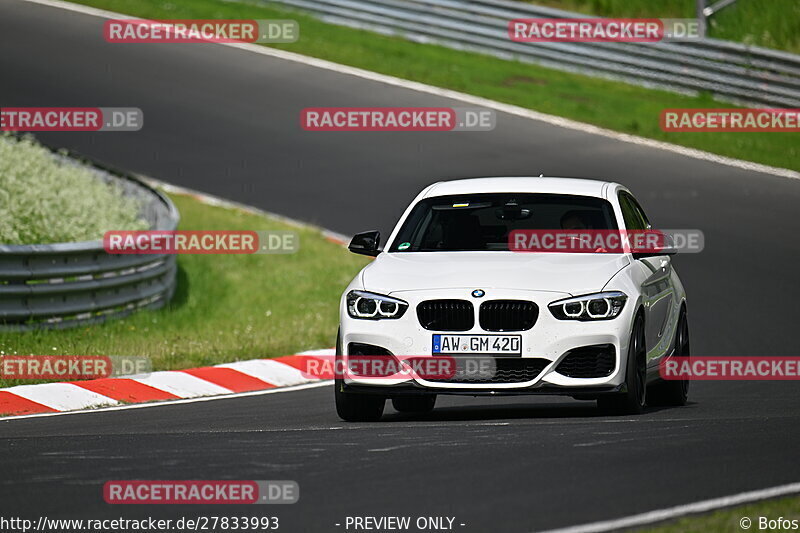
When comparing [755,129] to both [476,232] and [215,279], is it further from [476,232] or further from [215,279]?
[476,232]

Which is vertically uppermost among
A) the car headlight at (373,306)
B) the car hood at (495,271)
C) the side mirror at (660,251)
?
the side mirror at (660,251)

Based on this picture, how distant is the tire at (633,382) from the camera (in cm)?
982

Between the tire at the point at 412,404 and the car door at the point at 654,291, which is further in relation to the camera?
the tire at the point at 412,404

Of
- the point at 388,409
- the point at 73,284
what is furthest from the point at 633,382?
the point at 73,284

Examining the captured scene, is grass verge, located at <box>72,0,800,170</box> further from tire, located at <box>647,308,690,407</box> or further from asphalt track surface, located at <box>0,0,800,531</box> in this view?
tire, located at <box>647,308,690,407</box>

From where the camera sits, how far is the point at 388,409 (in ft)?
39.4

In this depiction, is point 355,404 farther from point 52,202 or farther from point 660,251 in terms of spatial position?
point 52,202

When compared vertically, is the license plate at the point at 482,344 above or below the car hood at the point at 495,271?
below

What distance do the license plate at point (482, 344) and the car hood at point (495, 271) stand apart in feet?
1.07

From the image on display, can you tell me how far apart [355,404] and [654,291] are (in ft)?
7.49

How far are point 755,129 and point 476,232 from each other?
17.2 metres

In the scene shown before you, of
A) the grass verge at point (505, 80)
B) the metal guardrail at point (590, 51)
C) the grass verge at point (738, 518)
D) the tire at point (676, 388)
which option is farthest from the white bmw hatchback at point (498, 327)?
the metal guardrail at point (590, 51)

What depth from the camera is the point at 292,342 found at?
1551cm

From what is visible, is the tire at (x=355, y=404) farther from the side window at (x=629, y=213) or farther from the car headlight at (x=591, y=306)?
the side window at (x=629, y=213)
